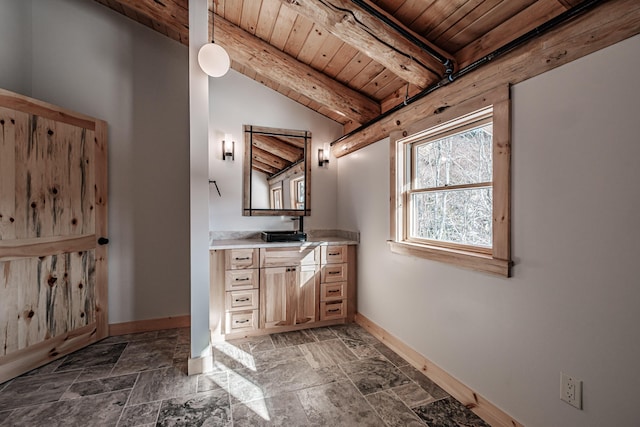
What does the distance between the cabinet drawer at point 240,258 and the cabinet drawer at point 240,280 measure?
52mm

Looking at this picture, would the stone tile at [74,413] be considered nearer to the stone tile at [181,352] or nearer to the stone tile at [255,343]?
the stone tile at [181,352]

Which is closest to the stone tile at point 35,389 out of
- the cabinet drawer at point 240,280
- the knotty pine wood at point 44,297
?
the knotty pine wood at point 44,297

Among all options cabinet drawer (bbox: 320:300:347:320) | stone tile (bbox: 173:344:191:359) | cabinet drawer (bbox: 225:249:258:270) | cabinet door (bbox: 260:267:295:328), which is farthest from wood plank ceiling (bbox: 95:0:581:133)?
stone tile (bbox: 173:344:191:359)

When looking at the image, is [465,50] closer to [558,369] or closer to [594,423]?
[558,369]

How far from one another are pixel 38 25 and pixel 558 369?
4.80 metres

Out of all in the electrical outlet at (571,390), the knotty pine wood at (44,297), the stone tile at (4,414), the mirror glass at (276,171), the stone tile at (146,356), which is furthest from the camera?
the mirror glass at (276,171)

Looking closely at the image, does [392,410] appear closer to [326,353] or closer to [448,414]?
[448,414]

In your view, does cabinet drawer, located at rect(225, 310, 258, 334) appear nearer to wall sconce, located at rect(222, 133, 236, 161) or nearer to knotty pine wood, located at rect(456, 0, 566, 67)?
wall sconce, located at rect(222, 133, 236, 161)

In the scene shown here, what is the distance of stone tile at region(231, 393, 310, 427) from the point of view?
1.78 metres

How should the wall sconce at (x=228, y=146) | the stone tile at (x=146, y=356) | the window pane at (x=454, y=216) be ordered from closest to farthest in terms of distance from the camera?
the window pane at (x=454, y=216) → the stone tile at (x=146, y=356) → the wall sconce at (x=228, y=146)

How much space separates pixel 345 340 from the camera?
9.52ft

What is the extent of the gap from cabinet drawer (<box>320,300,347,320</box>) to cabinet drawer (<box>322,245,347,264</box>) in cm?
46

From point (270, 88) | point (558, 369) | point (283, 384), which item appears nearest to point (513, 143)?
point (558, 369)

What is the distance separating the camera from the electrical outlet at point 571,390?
1363 millimetres
